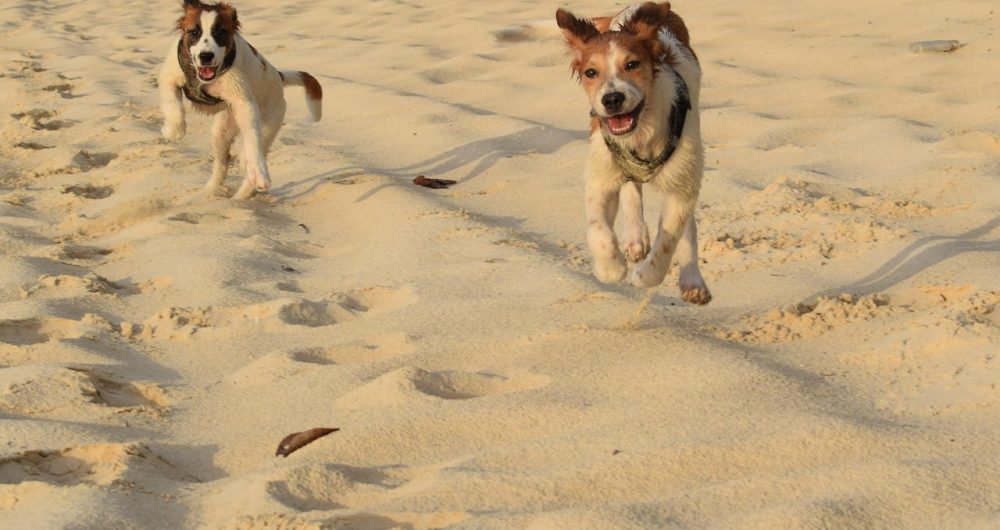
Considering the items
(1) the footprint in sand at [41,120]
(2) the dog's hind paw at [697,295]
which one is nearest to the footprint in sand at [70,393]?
(2) the dog's hind paw at [697,295]

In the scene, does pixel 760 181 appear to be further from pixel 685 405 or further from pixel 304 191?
pixel 685 405

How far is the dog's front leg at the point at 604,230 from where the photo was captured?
4750 mm

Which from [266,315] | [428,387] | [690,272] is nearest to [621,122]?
[690,272]

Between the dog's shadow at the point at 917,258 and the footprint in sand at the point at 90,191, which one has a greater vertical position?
the dog's shadow at the point at 917,258

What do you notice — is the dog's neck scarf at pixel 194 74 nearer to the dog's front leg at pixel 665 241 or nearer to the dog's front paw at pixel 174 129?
the dog's front paw at pixel 174 129

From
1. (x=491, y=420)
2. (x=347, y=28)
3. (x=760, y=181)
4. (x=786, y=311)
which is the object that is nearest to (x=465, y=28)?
(x=347, y=28)

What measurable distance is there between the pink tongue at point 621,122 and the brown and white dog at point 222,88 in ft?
9.64

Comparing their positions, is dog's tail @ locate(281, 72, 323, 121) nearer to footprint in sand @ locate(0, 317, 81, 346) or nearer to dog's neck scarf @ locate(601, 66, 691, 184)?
footprint in sand @ locate(0, 317, 81, 346)

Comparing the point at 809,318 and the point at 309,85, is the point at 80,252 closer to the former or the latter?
the point at 309,85

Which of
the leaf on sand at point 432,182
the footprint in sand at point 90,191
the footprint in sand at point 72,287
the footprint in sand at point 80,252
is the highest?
the footprint in sand at point 72,287

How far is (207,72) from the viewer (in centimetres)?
728

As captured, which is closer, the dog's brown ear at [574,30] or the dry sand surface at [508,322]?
the dry sand surface at [508,322]

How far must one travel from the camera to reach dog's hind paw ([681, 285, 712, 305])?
15.9 ft

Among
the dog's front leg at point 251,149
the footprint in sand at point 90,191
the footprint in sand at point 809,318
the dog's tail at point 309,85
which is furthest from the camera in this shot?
the dog's tail at point 309,85
